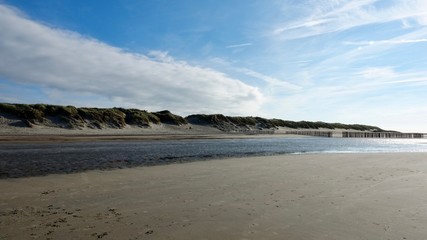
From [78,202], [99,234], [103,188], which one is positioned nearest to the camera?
[99,234]

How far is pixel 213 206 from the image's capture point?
26.3 ft

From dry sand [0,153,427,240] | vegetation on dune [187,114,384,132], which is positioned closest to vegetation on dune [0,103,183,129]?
vegetation on dune [187,114,384,132]

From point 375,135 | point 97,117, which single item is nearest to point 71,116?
point 97,117

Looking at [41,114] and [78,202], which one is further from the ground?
[41,114]

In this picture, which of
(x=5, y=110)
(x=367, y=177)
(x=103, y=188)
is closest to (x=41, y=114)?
(x=5, y=110)

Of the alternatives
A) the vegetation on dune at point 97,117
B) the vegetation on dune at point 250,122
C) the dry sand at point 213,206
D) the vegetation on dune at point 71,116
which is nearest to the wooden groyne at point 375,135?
the vegetation on dune at point 250,122

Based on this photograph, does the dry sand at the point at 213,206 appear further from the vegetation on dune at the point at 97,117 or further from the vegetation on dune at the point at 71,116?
the vegetation on dune at the point at 97,117

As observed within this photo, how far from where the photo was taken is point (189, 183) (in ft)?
36.8

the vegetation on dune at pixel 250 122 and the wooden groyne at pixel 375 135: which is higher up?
the vegetation on dune at pixel 250 122

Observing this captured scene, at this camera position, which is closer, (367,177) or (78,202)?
(78,202)

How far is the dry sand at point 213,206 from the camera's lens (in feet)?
20.0

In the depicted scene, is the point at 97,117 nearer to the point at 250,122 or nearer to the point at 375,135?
the point at 250,122

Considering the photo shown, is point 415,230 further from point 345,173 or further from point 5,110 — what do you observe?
point 5,110

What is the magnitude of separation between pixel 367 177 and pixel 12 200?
11.5 meters
